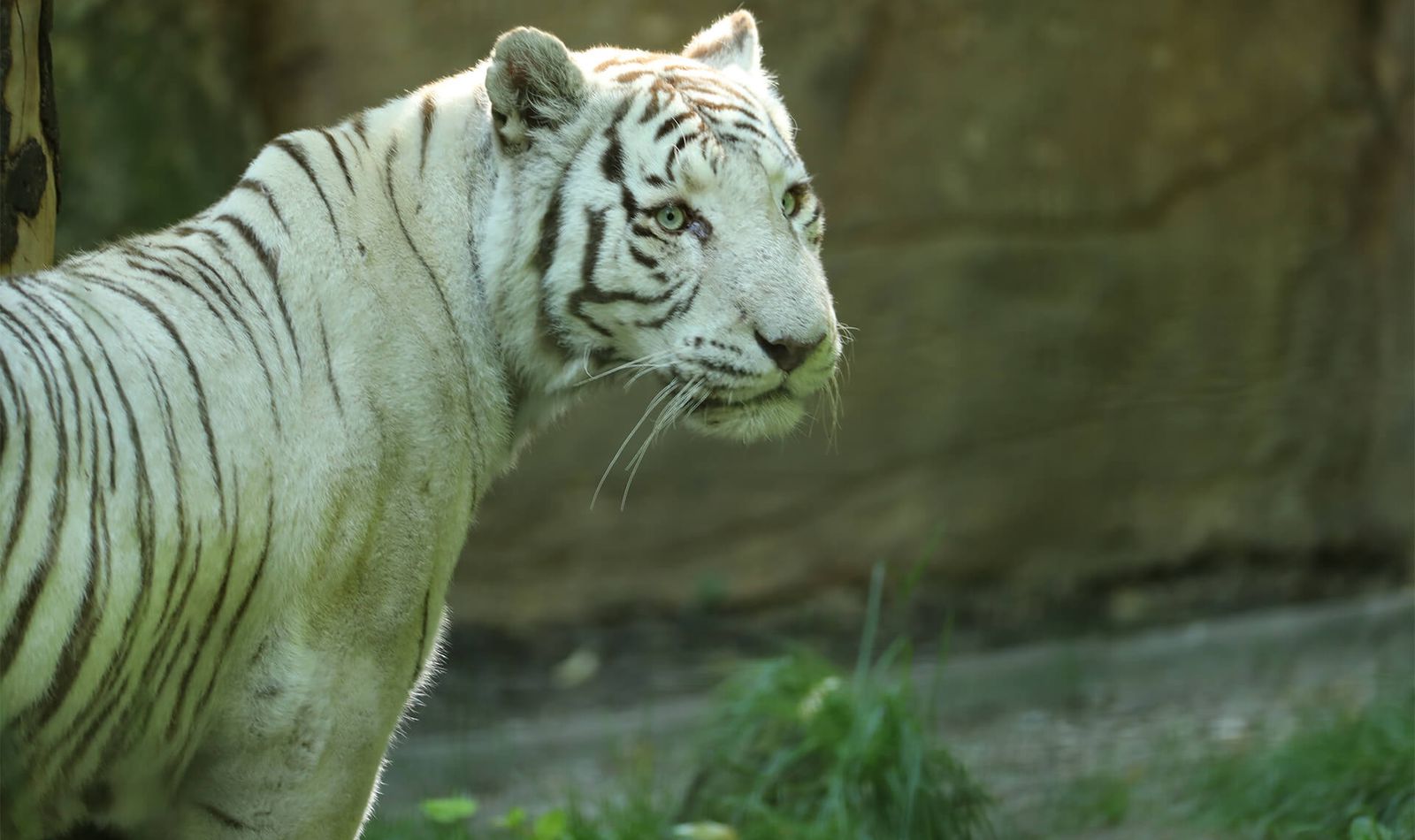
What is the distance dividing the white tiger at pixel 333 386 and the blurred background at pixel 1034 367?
369cm

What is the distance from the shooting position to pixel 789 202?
2.78m

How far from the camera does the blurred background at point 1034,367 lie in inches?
255

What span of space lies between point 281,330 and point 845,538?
4.49m

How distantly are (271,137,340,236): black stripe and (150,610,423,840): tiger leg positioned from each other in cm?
73

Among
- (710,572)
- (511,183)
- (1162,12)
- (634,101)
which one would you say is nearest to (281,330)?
(511,183)

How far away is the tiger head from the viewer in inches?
102

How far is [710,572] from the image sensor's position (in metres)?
6.65

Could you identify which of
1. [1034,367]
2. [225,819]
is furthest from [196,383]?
[1034,367]

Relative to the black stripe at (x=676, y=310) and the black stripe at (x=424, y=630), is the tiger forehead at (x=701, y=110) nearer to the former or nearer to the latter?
the black stripe at (x=676, y=310)

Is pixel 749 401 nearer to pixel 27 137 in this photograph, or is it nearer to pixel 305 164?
pixel 305 164

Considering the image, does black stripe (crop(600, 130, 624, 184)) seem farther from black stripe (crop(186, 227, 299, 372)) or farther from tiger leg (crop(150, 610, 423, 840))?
tiger leg (crop(150, 610, 423, 840))

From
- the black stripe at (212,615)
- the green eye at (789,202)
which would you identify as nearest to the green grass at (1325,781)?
the green eye at (789,202)

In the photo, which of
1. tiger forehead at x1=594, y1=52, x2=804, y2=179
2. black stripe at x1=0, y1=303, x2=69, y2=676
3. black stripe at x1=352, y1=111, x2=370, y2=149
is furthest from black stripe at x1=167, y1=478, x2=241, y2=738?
tiger forehead at x1=594, y1=52, x2=804, y2=179

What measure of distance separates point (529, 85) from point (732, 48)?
629 mm
